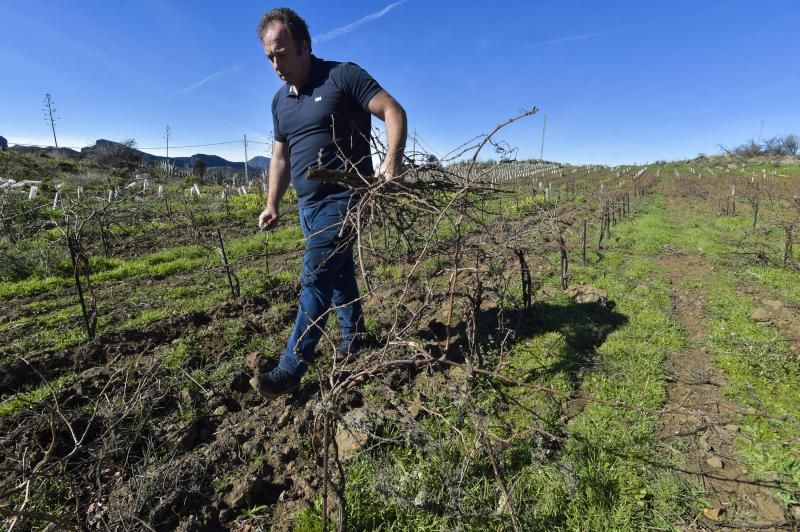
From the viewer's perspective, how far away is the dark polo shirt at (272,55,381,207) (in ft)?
7.86

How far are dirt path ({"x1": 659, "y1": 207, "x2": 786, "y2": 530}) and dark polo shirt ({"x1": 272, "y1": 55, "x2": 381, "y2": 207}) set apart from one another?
6.95 feet

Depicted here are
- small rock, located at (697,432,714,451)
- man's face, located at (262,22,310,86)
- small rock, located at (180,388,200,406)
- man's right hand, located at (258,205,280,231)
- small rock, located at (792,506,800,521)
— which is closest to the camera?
A: small rock, located at (792,506,800,521)

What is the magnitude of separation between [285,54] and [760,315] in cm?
502

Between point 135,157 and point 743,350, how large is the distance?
37.1 metres

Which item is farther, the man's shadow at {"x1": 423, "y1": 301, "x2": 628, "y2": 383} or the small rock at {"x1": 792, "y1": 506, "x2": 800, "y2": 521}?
the man's shadow at {"x1": 423, "y1": 301, "x2": 628, "y2": 383}

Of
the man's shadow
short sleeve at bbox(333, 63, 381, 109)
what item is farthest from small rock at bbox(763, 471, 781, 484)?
short sleeve at bbox(333, 63, 381, 109)

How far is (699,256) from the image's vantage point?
6848 millimetres

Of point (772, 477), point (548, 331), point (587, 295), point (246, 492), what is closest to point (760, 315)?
point (587, 295)

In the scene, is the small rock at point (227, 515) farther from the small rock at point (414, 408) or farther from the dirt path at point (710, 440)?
the dirt path at point (710, 440)

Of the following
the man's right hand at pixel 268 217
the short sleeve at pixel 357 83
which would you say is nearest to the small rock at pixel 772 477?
the short sleeve at pixel 357 83

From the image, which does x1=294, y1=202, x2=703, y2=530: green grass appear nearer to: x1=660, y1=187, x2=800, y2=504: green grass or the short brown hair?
x1=660, y1=187, x2=800, y2=504: green grass

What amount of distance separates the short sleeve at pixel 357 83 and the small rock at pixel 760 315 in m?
4.43

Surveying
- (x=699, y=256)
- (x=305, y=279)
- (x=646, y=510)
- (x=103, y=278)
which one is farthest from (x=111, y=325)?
(x=699, y=256)

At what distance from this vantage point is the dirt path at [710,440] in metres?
1.78
